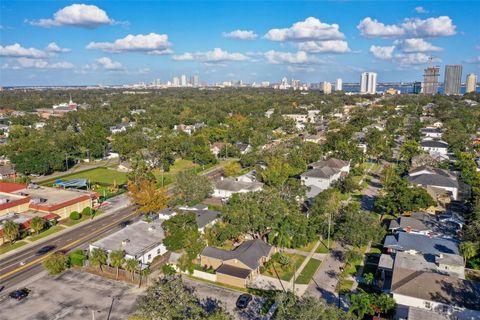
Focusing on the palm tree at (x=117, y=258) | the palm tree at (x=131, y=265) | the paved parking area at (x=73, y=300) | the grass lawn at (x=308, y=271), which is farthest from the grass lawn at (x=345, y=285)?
the palm tree at (x=117, y=258)

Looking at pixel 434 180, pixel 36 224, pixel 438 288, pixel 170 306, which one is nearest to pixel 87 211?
pixel 36 224

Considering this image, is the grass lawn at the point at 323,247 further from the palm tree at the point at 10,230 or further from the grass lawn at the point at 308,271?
the palm tree at the point at 10,230

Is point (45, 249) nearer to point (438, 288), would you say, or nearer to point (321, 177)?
point (438, 288)

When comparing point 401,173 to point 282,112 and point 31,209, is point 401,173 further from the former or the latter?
point 282,112

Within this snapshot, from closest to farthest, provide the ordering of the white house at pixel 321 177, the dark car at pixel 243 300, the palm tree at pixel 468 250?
the dark car at pixel 243 300 → the palm tree at pixel 468 250 → the white house at pixel 321 177

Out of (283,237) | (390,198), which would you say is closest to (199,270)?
(283,237)

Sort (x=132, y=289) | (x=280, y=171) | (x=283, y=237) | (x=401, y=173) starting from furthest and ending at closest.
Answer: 1. (x=401, y=173)
2. (x=280, y=171)
3. (x=283, y=237)
4. (x=132, y=289)
